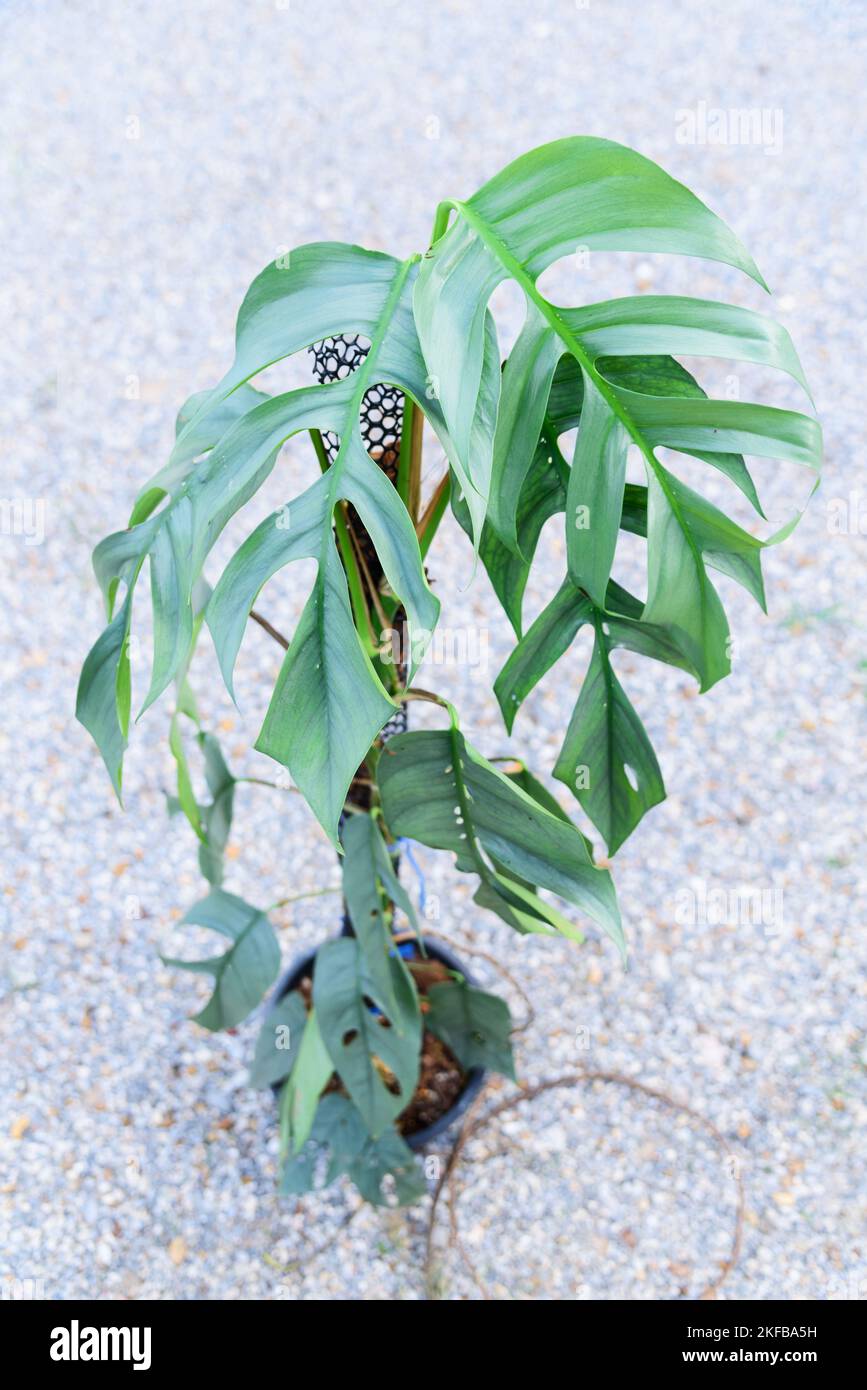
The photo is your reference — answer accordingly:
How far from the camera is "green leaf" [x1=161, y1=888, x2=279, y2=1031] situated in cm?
114

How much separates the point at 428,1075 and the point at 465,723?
21.5 inches

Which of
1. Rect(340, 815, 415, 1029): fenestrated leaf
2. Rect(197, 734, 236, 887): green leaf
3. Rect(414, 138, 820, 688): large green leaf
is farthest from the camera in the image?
Rect(197, 734, 236, 887): green leaf

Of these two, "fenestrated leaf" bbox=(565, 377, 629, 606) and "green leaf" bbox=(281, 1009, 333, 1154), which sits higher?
"fenestrated leaf" bbox=(565, 377, 629, 606)

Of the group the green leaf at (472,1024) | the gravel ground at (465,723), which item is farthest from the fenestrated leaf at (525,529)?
the gravel ground at (465,723)

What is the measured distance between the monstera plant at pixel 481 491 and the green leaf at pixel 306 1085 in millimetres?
337

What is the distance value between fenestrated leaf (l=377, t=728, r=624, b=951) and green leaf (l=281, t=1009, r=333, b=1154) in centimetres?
35

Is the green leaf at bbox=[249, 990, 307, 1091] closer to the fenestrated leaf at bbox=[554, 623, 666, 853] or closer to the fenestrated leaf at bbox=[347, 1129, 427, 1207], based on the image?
the fenestrated leaf at bbox=[347, 1129, 427, 1207]

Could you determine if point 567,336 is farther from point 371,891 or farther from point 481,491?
point 371,891

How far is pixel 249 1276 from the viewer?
1.25 m

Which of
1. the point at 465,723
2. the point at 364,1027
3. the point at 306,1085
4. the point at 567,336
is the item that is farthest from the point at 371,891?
the point at 465,723

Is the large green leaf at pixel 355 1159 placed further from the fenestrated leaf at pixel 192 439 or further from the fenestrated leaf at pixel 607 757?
the fenestrated leaf at pixel 192 439

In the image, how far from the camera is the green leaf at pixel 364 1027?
1.07m

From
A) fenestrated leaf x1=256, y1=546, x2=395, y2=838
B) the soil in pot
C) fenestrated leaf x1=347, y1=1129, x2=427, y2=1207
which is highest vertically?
fenestrated leaf x1=256, y1=546, x2=395, y2=838

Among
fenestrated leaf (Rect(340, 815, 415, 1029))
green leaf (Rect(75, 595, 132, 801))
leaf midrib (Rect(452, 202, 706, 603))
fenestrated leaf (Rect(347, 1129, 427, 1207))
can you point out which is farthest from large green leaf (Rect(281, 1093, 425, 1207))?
leaf midrib (Rect(452, 202, 706, 603))
